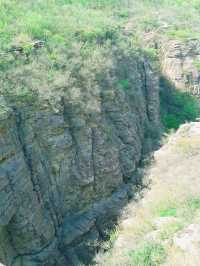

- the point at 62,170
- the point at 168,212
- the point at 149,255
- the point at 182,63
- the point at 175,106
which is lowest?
the point at 175,106

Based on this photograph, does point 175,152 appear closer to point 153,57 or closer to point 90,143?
point 90,143

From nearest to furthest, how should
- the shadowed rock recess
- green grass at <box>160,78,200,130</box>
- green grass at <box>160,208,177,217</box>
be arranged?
green grass at <box>160,208,177,217</box> < the shadowed rock recess < green grass at <box>160,78,200,130</box>

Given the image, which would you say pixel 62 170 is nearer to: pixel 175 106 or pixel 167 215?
pixel 167 215

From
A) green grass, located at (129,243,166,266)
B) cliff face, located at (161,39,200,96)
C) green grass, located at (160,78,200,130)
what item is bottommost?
green grass, located at (160,78,200,130)

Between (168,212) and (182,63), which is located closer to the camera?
(168,212)

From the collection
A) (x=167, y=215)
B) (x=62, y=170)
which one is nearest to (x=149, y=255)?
(x=167, y=215)

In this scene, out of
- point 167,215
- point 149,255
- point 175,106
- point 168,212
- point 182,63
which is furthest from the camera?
point 182,63

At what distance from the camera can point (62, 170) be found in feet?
53.3

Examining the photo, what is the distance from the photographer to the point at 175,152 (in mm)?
19547

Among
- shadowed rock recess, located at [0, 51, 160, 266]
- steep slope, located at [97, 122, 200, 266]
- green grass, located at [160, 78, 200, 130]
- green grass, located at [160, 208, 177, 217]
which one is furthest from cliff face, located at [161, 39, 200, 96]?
green grass, located at [160, 208, 177, 217]

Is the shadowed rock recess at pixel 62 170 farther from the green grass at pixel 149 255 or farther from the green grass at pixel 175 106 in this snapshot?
the green grass at pixel 175 106

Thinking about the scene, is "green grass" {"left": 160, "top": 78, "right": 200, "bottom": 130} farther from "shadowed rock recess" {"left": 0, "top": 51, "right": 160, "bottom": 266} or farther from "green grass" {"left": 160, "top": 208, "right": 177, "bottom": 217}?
"green grass" {"left": 160, "top": 208, "right": 177, "bottom": 217}

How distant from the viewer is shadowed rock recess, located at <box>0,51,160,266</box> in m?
13.8

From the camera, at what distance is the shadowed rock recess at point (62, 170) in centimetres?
1376
